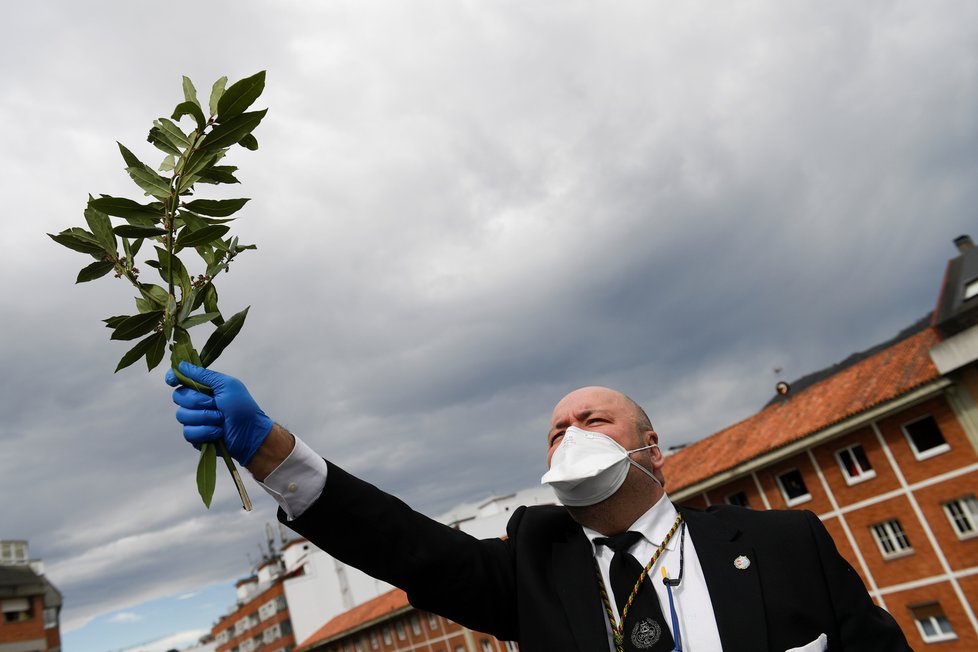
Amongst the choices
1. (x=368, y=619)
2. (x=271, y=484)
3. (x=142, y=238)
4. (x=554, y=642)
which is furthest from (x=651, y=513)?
(x=368, y=619)

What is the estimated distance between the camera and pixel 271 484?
245cm

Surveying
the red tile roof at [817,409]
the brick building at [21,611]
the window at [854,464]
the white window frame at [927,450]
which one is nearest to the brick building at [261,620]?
the brick building at [21,611]

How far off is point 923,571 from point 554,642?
1035 inches

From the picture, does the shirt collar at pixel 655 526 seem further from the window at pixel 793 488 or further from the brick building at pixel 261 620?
the brick building at pixel 261 620

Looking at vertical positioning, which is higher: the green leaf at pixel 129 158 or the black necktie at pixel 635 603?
the green leaf at pixel 129 158

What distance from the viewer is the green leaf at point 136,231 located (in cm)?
218

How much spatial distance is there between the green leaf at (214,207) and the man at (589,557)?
565 millimetres

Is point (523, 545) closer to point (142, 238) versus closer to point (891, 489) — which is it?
point (142, 238)

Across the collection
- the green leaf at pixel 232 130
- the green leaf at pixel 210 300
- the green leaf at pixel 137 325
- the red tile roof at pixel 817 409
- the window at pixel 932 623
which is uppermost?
the red tile roof at pixel 817 409

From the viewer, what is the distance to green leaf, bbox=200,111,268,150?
2268 mm

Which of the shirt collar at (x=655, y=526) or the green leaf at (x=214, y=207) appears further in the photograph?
the shirt collar at (x=655, y=526)

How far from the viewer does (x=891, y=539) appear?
2391 centimetres

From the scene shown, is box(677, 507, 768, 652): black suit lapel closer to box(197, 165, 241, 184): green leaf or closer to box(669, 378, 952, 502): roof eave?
box(197, 165, 241, 184): green leaf

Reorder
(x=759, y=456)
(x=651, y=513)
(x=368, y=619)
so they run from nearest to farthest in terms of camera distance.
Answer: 1. (x=651, y=513)
2. (x=759, y=456)
3. (x=368, y=619)
